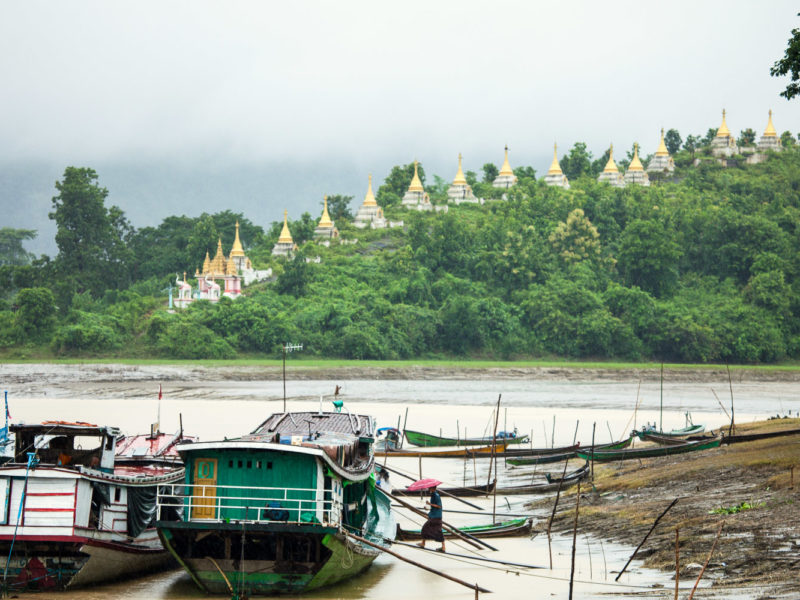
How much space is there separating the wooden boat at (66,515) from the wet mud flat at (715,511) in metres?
7.46

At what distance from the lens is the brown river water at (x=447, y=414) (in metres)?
16.4

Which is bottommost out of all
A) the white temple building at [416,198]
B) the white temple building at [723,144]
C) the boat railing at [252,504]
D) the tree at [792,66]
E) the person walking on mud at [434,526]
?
the person walking on mud at [434,526]

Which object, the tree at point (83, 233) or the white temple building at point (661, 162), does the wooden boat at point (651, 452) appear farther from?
the white temple building at point (661, 162)

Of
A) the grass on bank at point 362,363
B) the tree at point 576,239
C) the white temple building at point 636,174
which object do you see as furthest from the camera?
the white temple building at point 636,174

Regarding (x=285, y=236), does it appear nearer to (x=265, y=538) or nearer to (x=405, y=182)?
Answer: (x=405, y=182)

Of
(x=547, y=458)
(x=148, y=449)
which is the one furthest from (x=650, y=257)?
(x=148, y=449)

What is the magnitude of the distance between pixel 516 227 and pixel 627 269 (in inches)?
418

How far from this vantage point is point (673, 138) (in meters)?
138

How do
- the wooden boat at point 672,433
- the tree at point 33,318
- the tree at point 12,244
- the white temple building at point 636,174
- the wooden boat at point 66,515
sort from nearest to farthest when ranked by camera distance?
the wooden boat at point 66,515 < the wooden boat at point 672,433 < the tree at point 33,318 < the white temple building at point 636,174 < the tree at point 12,244

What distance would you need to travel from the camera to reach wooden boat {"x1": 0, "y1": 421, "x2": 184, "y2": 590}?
15969mm

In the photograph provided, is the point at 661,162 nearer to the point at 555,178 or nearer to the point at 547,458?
the point at 555,178

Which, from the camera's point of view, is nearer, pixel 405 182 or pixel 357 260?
pixel 357 260

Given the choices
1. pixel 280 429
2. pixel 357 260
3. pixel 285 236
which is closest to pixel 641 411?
pixel 280 429

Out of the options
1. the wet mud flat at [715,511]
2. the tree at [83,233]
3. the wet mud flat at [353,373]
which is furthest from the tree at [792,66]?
the tree at [83,233]
